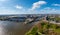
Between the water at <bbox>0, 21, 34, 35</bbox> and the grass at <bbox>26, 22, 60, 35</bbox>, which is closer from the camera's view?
the grass at <bbox>26, 22, 60, 35</bbox>

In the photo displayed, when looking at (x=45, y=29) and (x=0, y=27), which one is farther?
(x=0, y=27)

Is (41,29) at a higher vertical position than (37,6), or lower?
lower

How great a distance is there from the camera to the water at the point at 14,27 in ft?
16.3

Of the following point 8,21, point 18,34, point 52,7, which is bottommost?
point 18,34

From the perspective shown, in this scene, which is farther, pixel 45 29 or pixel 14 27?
pixel 14 27

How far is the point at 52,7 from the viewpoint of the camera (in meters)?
4.96

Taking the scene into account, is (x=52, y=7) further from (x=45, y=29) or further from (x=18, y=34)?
(x=18, y=34)

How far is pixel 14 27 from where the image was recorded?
5051 mm

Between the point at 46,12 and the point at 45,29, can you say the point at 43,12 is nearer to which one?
the point at 46,12

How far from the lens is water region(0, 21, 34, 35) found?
196 inches

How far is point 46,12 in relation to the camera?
4.95 meters

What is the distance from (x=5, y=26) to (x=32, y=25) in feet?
2.59

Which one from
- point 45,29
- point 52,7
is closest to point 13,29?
point 45,29

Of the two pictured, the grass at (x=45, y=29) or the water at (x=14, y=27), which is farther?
the water at (x=14, y=27)
